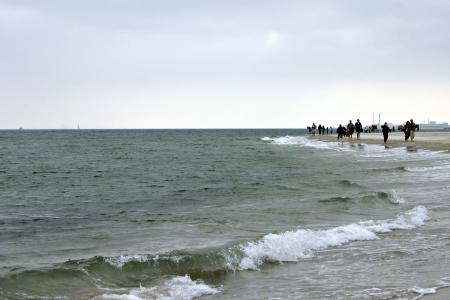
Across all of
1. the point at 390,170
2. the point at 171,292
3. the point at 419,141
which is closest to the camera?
the point at 171,292

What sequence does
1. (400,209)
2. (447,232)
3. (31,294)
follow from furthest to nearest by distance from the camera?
(400,209)
(447,232)
(31,294)

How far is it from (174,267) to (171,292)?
60.5 inches

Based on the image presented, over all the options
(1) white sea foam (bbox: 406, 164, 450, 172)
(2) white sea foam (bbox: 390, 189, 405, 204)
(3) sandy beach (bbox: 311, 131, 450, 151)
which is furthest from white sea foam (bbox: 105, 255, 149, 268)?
(3) sandy beach (bbox: 311, 131, 450, 151)

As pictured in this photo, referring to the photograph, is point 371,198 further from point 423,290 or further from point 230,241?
point 423,290

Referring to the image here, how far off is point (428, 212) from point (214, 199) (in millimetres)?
7915

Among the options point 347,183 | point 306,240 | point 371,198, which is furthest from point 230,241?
point 347,183

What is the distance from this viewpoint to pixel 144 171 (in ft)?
117

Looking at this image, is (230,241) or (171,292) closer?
(171,292)

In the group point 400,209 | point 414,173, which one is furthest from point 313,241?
point 414,173

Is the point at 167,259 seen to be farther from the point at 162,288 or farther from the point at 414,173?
the point at 414,173

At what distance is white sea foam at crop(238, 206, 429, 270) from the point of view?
11273mm

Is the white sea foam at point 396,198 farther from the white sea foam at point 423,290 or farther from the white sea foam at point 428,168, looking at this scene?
the white sea foam at point 423,290

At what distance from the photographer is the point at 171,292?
8977 mm

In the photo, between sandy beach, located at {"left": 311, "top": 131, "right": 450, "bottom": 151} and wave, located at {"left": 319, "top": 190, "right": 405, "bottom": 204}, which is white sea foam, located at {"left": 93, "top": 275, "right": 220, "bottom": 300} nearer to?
wave, located at {"left": 319, "top": 190, "right": 405, "bottom": 204}
